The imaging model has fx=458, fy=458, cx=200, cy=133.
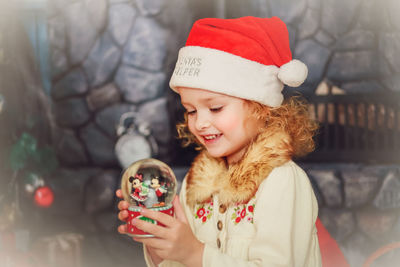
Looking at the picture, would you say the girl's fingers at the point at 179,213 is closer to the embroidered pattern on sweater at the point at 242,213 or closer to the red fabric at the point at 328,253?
the embroidered pattern on sweater at the point at 242,213

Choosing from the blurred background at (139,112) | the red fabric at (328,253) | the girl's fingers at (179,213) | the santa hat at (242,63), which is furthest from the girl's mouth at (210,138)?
the blurred background at (139,112)

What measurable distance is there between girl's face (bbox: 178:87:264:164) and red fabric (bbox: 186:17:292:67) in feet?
0.39

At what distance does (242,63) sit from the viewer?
1.10 meters

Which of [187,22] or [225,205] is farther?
[187,22]

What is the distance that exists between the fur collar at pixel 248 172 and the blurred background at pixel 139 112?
1541 mm

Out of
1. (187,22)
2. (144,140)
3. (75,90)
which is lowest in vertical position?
(144,140)

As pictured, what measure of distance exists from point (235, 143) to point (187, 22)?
Answer: 1750 mm

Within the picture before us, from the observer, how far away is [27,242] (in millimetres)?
2699

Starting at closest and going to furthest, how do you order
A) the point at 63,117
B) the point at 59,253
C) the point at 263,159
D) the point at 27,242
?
the point at 263,159 → the point at 59,253 → the point at 27,242 → the point at 63,117

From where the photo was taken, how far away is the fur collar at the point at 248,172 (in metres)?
1.05

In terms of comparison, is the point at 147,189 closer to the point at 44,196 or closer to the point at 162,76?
the point at 162,76

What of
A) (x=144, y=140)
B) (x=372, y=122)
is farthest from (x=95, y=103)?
(x=372, y=122)

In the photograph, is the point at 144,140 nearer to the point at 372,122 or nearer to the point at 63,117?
the point at 63,117

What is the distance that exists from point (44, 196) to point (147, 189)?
1.97m
